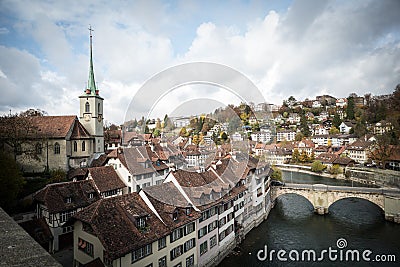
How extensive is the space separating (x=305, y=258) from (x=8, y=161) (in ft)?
73.3

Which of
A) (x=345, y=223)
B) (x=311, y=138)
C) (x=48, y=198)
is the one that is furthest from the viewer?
(x=311, y=138)

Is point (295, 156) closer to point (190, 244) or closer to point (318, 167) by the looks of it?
point (318, 167)

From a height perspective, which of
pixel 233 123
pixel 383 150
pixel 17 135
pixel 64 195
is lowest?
pixel 64 195

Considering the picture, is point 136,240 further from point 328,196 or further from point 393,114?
point 393,114

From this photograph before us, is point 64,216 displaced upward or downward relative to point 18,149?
downward

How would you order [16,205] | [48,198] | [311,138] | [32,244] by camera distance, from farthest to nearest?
[311,138] < [16,205] < [48,198] < [32,244]

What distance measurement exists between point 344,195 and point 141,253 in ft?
71.9

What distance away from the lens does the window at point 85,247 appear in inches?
441

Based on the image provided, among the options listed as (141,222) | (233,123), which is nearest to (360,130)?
(233,123)

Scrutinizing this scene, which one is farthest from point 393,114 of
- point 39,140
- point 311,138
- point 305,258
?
point 39,140

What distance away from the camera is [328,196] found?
25547mm
